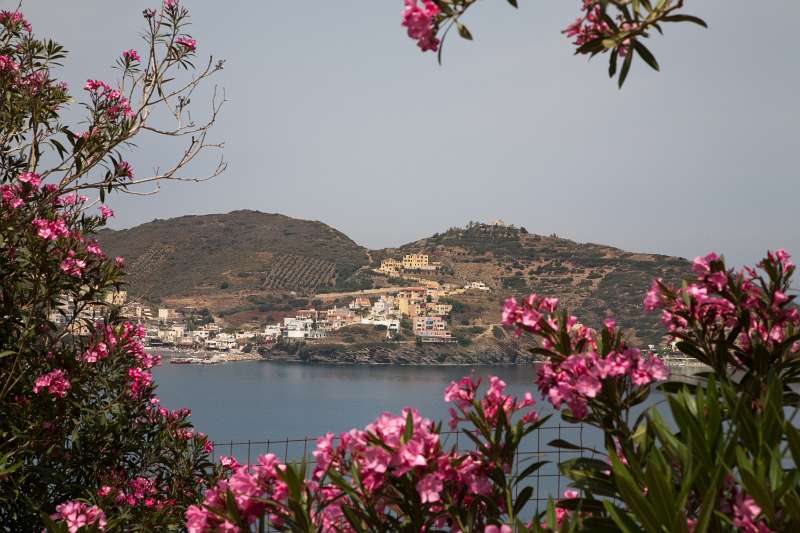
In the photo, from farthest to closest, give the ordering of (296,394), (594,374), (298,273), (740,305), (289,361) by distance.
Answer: (298,273) < (289,361) < (296,394) < (740,305) < (594,374)

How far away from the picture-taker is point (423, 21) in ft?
4.42

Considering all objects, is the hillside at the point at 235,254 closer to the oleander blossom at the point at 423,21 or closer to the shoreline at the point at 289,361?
the shoreline at the point at 289,361

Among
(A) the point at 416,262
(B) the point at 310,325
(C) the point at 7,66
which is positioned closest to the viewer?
(C) the point at 7,66

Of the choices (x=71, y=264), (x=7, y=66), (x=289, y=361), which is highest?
(x=7, y=66)

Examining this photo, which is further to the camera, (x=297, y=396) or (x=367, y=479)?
(x=297, y=396)

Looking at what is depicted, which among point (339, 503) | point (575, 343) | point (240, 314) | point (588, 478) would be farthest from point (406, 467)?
point (240, 314)

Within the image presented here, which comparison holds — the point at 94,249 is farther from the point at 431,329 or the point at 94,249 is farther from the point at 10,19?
the point at 431,329

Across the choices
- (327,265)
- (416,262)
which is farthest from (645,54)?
(327,265)

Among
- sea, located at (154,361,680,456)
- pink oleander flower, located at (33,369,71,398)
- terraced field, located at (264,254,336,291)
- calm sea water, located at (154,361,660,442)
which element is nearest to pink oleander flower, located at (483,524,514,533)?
pink oleander flower, located at (33,369,71,398)

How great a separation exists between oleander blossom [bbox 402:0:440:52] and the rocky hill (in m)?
69.7

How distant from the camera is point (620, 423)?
1418mm

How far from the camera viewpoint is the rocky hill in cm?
7900

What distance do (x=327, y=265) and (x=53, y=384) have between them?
97.0 metres

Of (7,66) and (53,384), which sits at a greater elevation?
(7,66)
